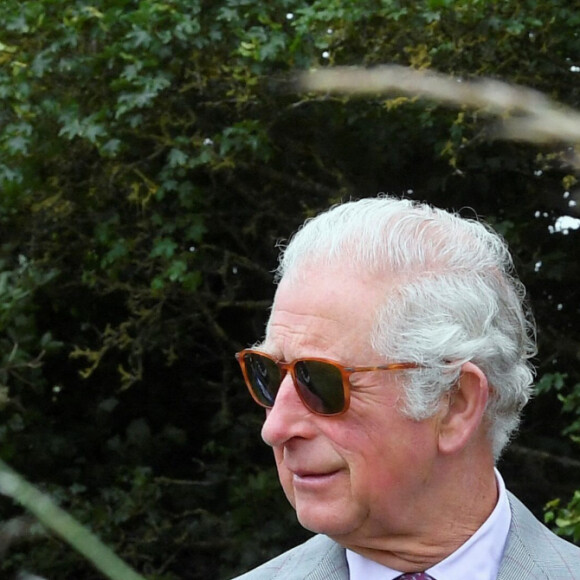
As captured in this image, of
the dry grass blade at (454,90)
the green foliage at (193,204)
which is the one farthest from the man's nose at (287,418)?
the green foliage at (193,204)

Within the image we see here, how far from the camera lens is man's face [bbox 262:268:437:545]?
152 centimetres

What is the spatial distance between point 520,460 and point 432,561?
101 inches

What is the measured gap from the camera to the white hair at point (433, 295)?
1.52m

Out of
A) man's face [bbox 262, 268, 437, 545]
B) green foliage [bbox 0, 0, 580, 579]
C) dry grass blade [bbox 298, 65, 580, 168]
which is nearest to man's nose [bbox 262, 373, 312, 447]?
man's face [bbox 262, 268, 437, 545]

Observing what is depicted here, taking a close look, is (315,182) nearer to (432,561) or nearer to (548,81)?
(548,81)

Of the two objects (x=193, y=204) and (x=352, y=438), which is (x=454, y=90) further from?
(x=352, y=438)

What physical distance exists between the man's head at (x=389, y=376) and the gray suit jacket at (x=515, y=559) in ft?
0.27

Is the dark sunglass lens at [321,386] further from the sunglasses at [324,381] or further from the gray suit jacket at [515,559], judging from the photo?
the gray suit jacket at [515,559]

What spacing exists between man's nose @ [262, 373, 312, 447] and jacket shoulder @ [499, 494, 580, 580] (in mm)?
406

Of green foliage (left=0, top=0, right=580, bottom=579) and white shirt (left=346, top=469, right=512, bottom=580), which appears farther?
green foliage (left=0, top=0, right=580, bottom=579)

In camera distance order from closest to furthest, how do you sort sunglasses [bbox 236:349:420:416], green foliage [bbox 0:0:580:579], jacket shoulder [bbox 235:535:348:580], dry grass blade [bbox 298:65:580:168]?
A: 1. sunglasses [bbox 236:349:420:416]
2. jacket shoulder [bbox 235:535:348:580]
3. dry grass blade [bbox 298:65:580:168]
4. green foliage [bbox 0:0:580:579]

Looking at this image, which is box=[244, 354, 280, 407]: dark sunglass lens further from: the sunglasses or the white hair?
the white hair

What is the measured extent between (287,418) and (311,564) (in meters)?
0.34

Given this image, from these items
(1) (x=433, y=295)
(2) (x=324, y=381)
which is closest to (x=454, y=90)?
(1) (x=433, y=295)
